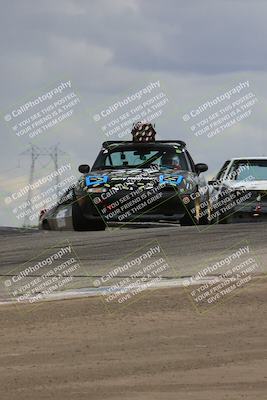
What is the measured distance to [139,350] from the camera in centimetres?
1099

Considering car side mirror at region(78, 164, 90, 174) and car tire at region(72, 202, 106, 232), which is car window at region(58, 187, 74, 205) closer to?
car tire at region(72, 202, 106, 232)

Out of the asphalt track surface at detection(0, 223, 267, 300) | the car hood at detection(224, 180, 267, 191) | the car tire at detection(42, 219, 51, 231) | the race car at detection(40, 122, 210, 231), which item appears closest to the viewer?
the asphalt track surface at detection(0, 223, 267, 300)

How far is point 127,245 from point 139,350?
793cm

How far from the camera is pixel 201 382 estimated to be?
955 centimetres

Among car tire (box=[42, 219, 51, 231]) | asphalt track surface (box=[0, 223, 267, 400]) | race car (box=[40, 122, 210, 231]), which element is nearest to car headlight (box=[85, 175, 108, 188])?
race car (box=[40, 122, 210, 231])

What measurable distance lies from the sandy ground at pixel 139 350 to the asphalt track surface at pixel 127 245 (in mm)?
1750

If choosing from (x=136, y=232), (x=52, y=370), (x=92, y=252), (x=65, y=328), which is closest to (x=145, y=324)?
(x=65, y=328)

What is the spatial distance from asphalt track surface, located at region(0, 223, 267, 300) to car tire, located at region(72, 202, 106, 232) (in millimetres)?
222

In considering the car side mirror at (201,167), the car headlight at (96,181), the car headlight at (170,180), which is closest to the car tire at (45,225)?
the car headlight at (96,181)

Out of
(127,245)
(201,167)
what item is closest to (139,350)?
(127,245)

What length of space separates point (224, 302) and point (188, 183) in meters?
8.08

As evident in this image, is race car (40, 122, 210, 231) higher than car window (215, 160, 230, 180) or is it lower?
higher

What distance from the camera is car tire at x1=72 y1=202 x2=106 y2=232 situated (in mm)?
21672

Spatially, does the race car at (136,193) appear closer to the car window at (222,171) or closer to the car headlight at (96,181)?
the car headlight at (96,181)
